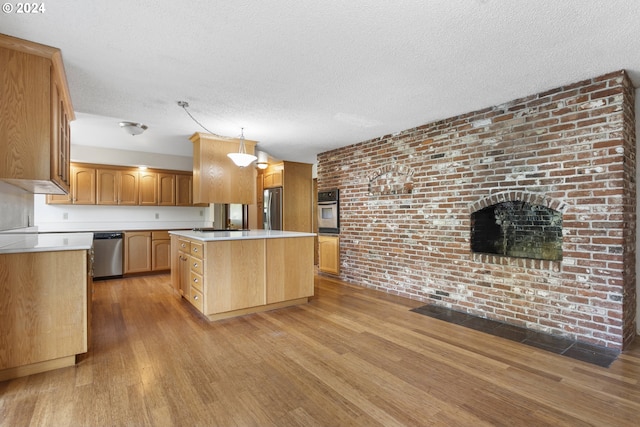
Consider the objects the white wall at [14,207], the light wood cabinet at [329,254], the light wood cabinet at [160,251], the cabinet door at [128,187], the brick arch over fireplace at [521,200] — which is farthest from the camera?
the light wood cabinet at [160,251]

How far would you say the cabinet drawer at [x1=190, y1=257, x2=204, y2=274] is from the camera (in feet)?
10.9

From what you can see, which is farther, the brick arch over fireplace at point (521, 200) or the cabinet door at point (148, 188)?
the cabinet door at point (148, 188)

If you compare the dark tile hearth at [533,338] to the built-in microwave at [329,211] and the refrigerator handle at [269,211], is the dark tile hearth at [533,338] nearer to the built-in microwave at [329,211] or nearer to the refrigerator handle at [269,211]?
the built-in microwave at [329,211]

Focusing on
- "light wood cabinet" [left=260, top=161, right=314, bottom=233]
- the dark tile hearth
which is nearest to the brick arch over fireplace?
the dark tile hearth

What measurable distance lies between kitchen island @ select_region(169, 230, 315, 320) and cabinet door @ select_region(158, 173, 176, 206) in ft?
7.56

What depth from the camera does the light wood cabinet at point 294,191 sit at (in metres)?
6.24

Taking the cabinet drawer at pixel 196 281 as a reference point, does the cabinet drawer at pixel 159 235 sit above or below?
above

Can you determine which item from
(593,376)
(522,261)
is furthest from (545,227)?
A: (593,376)

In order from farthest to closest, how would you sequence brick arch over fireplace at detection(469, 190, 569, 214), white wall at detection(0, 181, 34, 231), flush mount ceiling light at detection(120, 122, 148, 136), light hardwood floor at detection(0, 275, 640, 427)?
flush mount ceiling light at detection(120, 122, 148, 136), brick arch over fireplace at detection(469, 190, 569, 214), white wall at detection(0, 181, 34, 231), light hardwood floor at detection(0, 275, 640, 427)

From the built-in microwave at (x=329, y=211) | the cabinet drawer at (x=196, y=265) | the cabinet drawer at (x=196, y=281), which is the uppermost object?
the built-in microwave at (x=329, y=211)

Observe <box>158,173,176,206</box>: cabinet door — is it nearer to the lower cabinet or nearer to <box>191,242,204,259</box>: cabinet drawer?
the lower cabinet

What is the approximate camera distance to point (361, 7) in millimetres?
1767

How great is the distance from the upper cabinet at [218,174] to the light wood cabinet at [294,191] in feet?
5.36

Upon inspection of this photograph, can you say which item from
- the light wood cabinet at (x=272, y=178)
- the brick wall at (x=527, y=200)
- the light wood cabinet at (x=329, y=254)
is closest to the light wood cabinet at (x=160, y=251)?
the light wood cabinet at (x=272, y=178)
